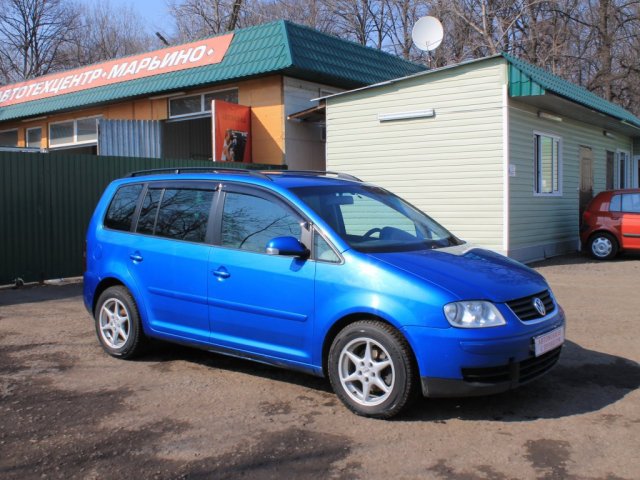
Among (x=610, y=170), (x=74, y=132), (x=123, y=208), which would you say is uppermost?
(x=74, y=132)

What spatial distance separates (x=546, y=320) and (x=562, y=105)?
32.3 feet

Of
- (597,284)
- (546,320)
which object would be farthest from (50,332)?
(597,284)

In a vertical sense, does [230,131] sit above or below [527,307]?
above

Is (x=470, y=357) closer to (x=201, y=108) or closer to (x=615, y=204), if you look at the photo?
(x=615, y=204)

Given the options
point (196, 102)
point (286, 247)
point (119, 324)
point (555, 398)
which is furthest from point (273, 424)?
point (196, 102)

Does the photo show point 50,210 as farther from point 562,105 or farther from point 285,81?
point 562,105

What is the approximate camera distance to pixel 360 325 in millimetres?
4289

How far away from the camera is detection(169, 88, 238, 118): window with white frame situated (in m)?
16.0

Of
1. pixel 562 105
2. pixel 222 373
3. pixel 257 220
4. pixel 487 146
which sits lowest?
pixel 222 373

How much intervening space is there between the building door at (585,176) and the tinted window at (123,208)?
500 inches

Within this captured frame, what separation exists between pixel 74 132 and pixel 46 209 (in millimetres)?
10232

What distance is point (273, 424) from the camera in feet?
13.9

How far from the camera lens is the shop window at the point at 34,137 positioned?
21.2 meters

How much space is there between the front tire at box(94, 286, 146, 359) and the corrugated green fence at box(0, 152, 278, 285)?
5.09m
